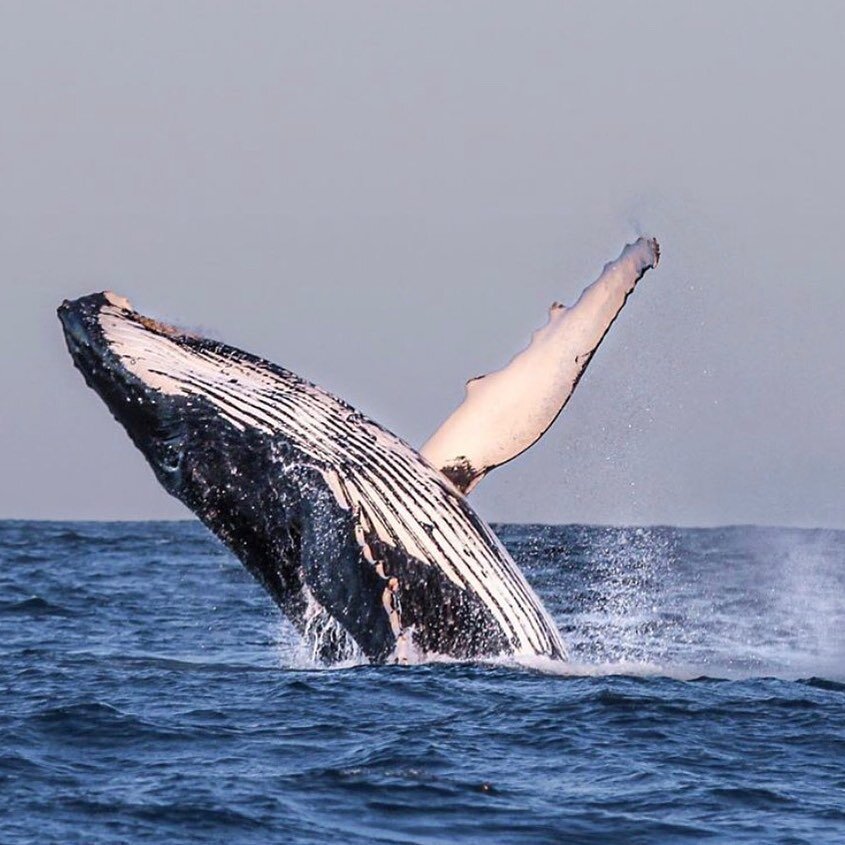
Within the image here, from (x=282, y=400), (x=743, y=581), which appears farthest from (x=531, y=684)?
(x=743, y=581)

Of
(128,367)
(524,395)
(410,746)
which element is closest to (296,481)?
(128,367)

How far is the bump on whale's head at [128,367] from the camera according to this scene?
10141 mm

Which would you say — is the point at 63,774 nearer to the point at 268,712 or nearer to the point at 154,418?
the point at 268,712

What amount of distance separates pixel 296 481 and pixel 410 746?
6.00 ft

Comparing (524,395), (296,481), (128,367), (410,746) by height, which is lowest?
(410,746)

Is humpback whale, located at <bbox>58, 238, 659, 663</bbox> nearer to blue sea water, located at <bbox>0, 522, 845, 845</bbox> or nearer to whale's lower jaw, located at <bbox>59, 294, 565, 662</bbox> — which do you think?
whale's lower jaw, located at <bbox>59, 294, 565, 662</bbox>

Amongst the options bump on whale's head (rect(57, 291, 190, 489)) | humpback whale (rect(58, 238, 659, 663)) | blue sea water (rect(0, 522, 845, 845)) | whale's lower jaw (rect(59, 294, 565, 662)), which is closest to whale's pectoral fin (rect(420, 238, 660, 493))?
humpback whale (rect(58, 238, 659, 663))

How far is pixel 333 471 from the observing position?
33.5 ft

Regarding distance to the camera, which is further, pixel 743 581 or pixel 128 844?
pixel 743 581

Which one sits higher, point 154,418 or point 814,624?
point 154,418

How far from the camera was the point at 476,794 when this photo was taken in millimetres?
8250

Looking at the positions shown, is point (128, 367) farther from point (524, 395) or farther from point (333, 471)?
point (524, 395)

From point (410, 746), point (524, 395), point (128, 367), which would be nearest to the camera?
point (410, 746)

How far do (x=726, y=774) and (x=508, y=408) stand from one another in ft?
9.30
